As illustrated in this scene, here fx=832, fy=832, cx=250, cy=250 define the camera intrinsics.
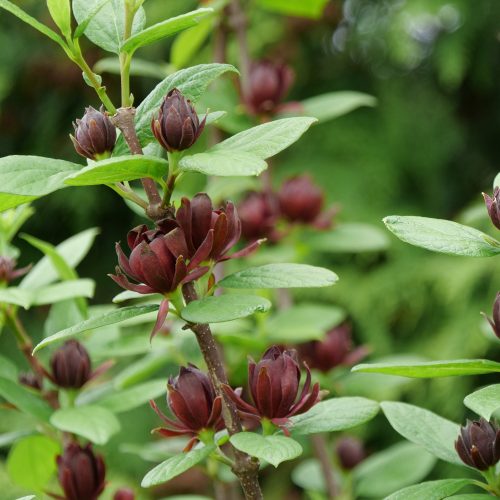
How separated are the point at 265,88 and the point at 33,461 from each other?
1.88 feet

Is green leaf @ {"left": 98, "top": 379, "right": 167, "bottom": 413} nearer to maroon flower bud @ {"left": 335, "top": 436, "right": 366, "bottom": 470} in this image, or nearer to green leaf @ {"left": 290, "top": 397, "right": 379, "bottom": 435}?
green leaf @ {"left": 290, "top": 397, "right": 379, "bottom": 435}

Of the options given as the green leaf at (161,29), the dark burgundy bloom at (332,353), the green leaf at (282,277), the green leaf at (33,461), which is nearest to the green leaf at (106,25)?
the green leaf at (161,29)

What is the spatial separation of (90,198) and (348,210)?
806mm

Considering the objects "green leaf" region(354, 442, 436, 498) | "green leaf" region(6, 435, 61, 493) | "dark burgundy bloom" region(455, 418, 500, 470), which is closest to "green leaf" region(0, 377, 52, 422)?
"green leaf" region(6, 435, 61, 493)

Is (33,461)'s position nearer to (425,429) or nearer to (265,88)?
(425,429)

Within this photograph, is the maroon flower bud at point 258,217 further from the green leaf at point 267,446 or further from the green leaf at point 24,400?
the green leaf at point 267,446

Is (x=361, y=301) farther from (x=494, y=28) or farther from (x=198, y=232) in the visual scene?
(x=198, y=232)

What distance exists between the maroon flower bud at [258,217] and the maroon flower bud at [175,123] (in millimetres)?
578

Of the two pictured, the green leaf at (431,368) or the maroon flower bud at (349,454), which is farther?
the maroon flower bud at (349,454)

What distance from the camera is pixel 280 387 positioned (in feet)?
1.83

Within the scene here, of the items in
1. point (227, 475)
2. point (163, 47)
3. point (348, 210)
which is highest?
point (163, 47)

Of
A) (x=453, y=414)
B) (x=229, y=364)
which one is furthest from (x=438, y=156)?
(x=229, y=364)

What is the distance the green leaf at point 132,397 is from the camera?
770mm

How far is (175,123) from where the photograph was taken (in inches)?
20.7
